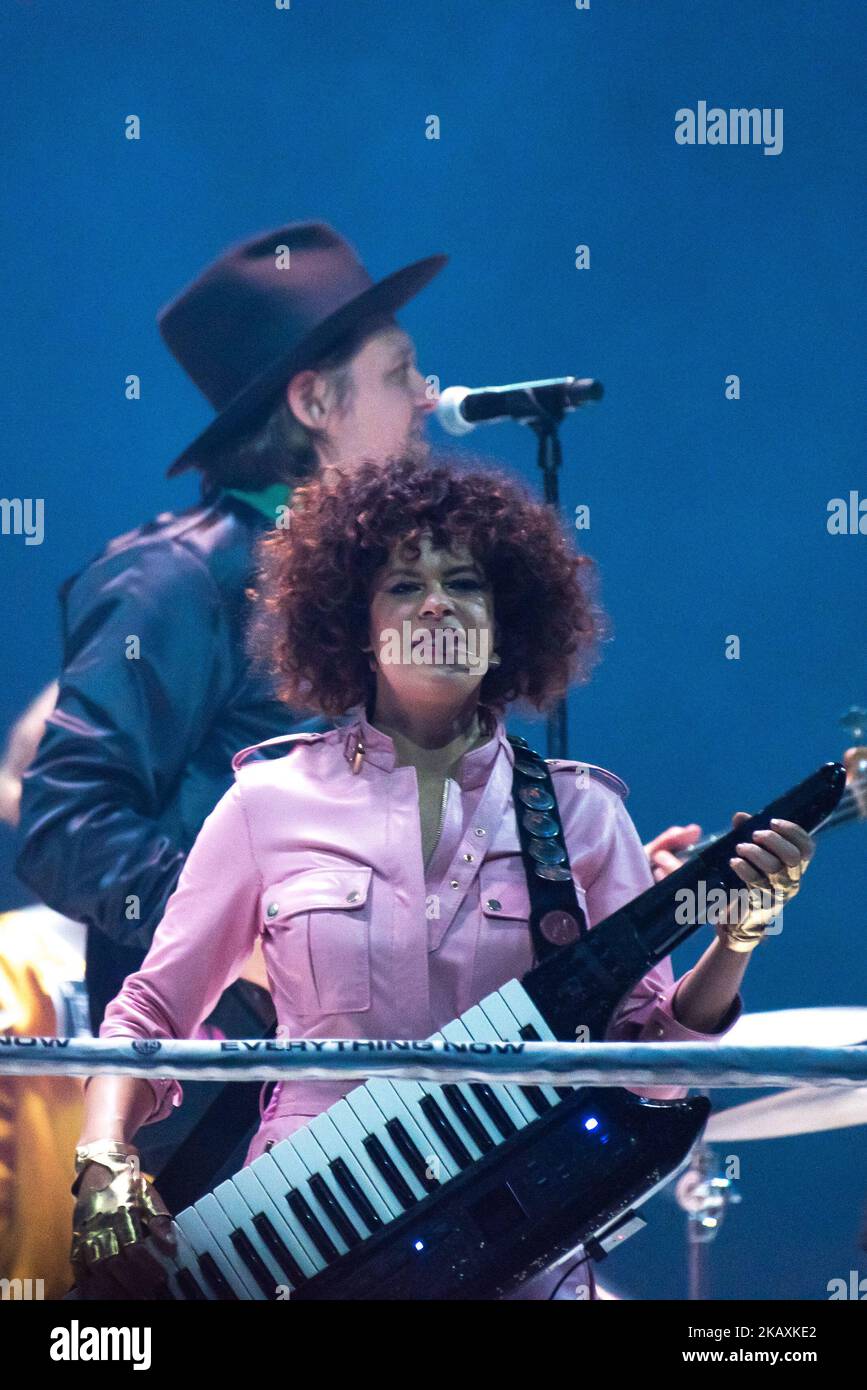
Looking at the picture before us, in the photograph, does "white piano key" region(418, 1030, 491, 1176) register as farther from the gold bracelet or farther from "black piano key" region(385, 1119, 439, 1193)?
the gold bracelet

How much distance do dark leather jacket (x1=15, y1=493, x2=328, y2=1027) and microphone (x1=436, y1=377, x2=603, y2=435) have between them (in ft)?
1.37

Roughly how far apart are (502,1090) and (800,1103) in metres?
1.09

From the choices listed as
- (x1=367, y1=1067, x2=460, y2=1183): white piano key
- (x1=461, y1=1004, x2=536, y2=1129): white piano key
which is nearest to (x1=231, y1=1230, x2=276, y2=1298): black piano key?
(x1=367, y1=1067, x2=460, y2=1183): white piano key

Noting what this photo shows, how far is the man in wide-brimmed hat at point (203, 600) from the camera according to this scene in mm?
2939

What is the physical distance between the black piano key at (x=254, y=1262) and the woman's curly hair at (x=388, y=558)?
2.40 ft

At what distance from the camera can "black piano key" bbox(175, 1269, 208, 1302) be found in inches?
76.5

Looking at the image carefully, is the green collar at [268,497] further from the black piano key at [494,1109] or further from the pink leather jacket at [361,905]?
the black piano key at [494,1109]

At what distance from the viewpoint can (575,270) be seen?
305 cm

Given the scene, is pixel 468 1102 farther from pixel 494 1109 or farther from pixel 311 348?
pixel 311 348

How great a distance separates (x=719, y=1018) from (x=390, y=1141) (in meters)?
0.43

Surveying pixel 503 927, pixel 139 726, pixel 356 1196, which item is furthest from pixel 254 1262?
pixel 139 726

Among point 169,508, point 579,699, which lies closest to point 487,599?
point 579,699

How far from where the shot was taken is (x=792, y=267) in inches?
119

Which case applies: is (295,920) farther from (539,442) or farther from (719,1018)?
(539,442)
